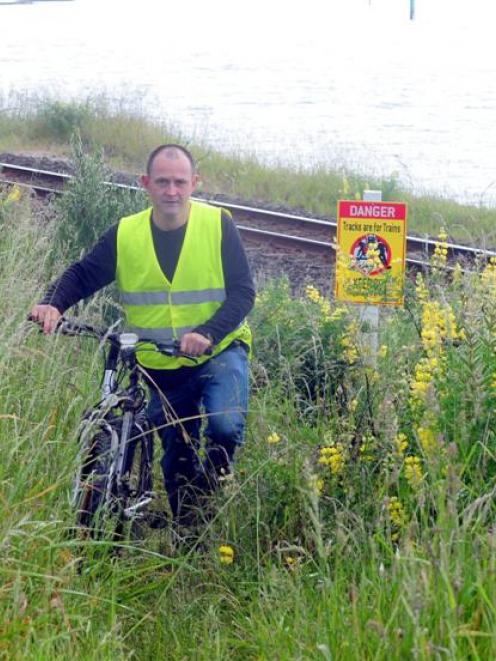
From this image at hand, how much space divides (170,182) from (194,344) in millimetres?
963

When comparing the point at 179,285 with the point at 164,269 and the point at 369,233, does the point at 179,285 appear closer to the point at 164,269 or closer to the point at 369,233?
the point at 164,269

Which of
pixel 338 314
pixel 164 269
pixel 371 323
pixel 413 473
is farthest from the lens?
pixel 338 314

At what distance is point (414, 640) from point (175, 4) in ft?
263

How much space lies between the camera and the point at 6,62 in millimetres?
47062

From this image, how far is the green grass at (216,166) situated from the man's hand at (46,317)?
696 centimetres

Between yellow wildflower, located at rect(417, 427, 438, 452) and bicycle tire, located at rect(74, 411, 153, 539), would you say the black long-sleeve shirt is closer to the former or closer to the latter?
bicycle tire, located at rect(74, 411, 153, 539)

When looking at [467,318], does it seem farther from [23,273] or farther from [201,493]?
[23,273]

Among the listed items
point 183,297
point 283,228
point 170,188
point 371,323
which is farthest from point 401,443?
point 283,228

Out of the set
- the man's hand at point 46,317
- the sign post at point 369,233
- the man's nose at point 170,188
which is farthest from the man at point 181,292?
the sign post at point 369,233

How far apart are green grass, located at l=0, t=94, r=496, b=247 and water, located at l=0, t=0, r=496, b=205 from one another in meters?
0.91

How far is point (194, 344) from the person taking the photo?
17.9ft

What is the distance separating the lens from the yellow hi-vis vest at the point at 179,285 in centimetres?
612

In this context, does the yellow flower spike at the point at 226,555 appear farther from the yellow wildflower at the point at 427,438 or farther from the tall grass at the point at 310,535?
the yellow wildflower at the point at 427,438

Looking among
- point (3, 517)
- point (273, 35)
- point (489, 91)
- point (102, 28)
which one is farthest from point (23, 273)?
point (102, 28)
